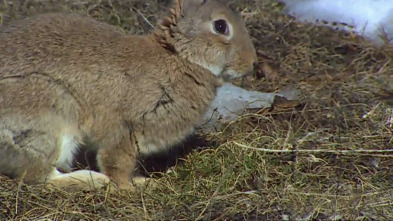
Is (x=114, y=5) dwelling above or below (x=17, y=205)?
above

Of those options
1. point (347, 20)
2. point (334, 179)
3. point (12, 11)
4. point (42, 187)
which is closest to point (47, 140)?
point (42, 187)

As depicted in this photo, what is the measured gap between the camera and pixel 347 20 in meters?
6.93

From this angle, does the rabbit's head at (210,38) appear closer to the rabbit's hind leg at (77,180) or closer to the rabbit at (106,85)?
the rabbit at (106,85)

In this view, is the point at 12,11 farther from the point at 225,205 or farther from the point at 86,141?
the point at 225,205

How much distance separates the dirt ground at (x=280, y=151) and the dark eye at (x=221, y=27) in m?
0.78

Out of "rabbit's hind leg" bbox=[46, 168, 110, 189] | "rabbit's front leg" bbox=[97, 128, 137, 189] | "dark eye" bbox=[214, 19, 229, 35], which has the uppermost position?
"dark eye" bbox=[214, 19, 229, 35]

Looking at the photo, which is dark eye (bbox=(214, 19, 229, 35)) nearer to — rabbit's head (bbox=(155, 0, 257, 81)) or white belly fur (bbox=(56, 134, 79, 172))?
rabbit's head (bbox=(155, 0, 257, 81))

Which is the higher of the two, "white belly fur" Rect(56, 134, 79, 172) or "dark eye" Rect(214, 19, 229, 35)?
"dark eye" Rect(214, 19, 229, 35)

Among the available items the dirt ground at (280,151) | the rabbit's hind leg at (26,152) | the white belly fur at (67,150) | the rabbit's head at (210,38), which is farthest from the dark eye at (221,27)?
the rabbit's hind leg at (26,152)

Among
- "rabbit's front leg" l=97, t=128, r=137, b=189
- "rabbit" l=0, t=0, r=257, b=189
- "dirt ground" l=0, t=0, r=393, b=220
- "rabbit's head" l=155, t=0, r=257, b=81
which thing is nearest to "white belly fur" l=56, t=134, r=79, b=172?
"rabbit" l=0, t=0, r=257, b=189

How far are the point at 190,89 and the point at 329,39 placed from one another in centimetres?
243

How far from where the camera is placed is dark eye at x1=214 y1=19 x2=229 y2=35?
4.51 meters

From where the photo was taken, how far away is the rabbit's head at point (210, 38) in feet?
14.8

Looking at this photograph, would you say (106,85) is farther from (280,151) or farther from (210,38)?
(280,151)
